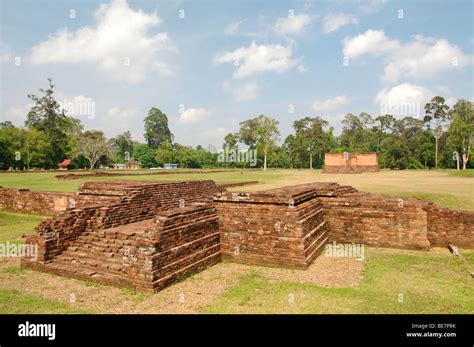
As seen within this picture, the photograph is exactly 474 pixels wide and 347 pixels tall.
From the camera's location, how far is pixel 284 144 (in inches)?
2749

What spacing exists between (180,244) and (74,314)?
221cm

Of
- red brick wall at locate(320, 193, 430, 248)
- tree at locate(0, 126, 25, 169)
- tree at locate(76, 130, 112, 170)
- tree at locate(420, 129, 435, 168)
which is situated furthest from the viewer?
tree at locate(76, 130, 112, 170)

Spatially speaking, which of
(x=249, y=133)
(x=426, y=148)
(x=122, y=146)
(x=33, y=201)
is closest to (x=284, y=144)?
(x=249, y=133)

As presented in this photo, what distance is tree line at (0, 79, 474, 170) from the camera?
146ft

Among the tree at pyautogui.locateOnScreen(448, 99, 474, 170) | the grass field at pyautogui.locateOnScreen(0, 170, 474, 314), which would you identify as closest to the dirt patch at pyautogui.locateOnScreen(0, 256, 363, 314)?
the grass field at pyautogui.locateOnScreen(0, 170, 474, 314)

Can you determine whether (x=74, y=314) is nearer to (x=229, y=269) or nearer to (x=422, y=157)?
(x=229, y=269)

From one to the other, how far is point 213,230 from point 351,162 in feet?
126

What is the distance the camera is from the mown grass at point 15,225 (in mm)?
10438

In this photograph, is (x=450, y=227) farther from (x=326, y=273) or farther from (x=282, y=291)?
(x=282, y=291)

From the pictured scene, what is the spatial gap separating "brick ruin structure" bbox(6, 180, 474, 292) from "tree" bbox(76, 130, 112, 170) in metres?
45.9

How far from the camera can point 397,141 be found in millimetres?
52625

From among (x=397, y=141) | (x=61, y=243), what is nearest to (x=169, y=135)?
(x=397, y=141)

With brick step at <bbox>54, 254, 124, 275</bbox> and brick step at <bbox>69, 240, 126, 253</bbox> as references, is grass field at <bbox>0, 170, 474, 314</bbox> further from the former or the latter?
brick step at <bbox>69, 240, 126, 253</bbox>
